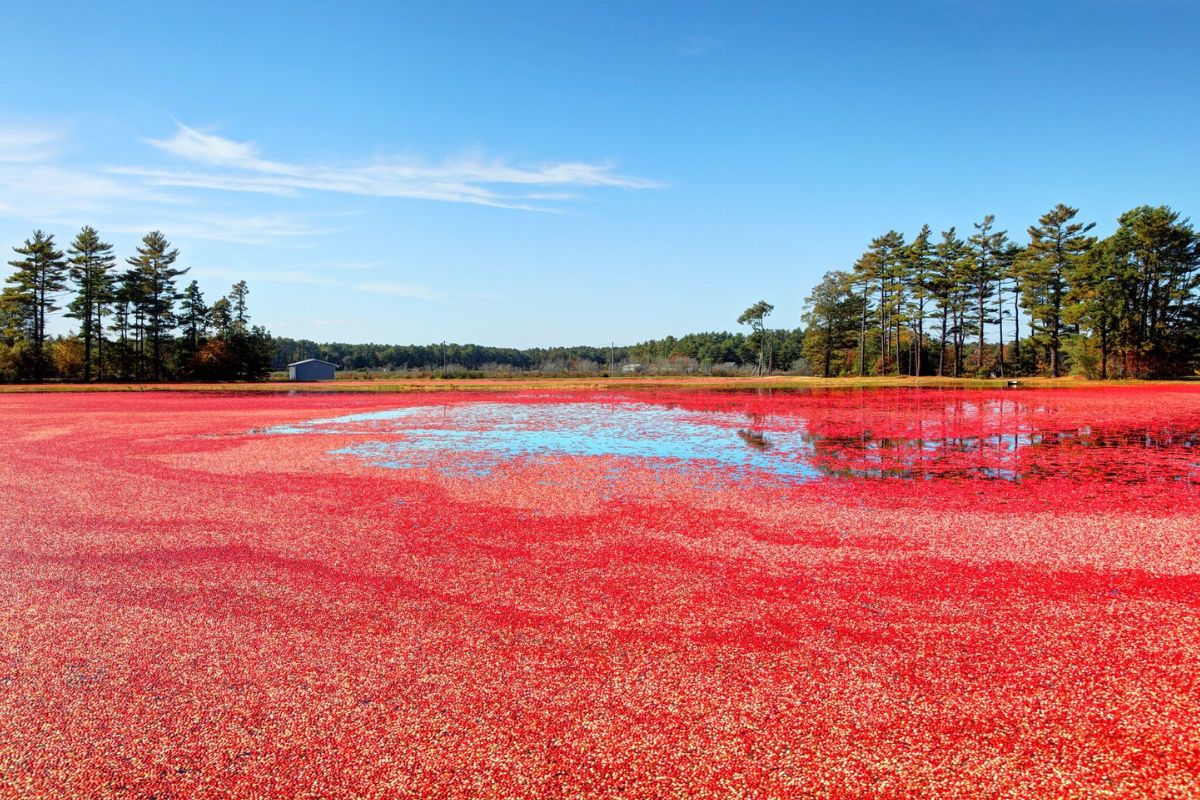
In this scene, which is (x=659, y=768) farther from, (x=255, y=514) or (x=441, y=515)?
(x=255, y=514)

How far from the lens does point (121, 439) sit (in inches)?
744

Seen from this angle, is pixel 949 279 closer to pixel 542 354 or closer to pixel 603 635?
pixel 603 635

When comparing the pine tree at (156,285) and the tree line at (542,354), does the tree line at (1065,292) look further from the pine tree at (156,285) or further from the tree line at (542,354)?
the pine tree at (156,285)

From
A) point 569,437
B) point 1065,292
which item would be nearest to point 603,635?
point 569,437

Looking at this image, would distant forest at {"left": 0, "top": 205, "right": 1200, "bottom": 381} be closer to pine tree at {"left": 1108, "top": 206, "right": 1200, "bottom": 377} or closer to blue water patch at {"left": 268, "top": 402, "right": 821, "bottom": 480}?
pine tree at {"left": 1108, "top": 206, "right": 1200, "bottom": 377}

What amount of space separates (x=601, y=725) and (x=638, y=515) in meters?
5.52

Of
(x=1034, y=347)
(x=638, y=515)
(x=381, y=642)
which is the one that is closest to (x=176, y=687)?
(x=381, y=642)

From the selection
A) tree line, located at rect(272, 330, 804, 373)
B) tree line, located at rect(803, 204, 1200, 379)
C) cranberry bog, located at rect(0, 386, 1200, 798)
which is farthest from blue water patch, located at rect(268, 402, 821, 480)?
tree line, located at rect(272, 330, 804, 373)

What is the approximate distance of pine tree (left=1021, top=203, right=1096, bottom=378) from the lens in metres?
56.3

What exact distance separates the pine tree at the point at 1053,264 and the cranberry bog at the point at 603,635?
54.0m

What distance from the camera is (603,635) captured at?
522 centimetres

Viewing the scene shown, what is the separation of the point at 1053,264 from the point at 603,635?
219ft

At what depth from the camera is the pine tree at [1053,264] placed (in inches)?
2216

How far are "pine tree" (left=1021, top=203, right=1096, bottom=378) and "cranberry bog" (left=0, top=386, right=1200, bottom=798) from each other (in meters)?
54.0
